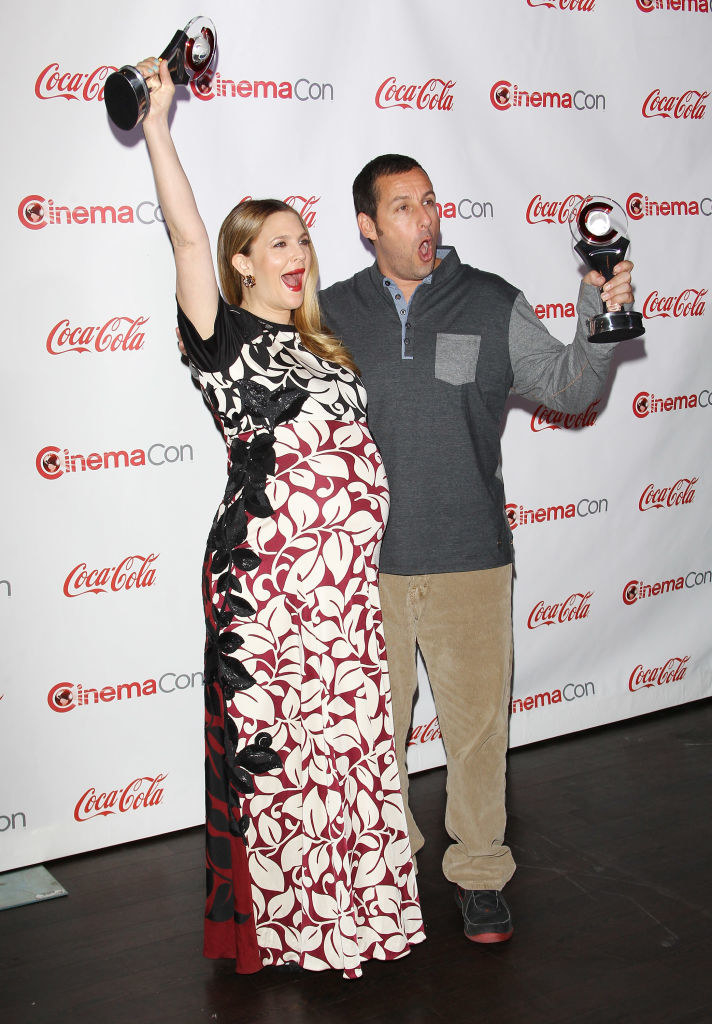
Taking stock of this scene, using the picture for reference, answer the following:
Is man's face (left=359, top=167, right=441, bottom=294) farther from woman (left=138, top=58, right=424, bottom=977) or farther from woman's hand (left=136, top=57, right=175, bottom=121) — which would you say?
woman's hand (left=136, top=57, right=175, bottom=121)

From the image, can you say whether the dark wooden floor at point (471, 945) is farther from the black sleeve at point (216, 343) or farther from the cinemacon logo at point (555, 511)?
the black sleeve at point (216, 343)

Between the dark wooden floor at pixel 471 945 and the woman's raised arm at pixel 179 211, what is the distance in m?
1.57

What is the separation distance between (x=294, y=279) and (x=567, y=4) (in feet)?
6.29

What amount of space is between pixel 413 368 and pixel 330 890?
4.30 ft

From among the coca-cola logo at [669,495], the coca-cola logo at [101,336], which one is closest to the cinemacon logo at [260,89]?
the coca-cola logo at [101,336]

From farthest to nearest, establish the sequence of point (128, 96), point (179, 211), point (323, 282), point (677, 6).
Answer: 1. point (677, 6)
2. point (323, 282)
3. point (179, 211)
4. point (128, 96)

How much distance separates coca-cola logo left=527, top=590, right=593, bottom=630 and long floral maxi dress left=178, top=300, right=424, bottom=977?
5.00 ft

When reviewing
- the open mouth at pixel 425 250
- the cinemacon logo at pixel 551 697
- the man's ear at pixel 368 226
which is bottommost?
the cinemacon logo at pixel 551 697

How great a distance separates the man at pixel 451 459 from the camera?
2.58 metres

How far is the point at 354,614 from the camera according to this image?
2.35m

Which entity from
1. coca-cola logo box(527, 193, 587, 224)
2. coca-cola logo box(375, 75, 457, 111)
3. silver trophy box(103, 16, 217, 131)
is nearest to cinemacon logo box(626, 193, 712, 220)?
coca-cola logo box(527, 193, 587, 224)

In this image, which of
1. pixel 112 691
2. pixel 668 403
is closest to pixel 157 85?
pixel 112 691

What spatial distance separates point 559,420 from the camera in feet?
12.4

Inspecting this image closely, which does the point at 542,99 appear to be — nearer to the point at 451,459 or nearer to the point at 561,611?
the point at 451,459
